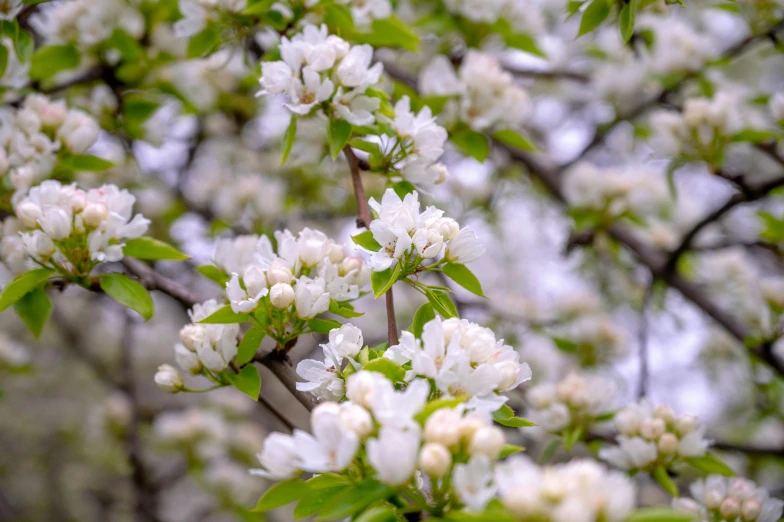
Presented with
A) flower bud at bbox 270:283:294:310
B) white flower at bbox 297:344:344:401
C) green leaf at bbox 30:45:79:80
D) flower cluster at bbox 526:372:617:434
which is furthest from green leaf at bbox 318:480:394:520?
green leaf at bbox 30:45:79:80

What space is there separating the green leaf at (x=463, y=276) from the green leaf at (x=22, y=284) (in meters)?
0.92

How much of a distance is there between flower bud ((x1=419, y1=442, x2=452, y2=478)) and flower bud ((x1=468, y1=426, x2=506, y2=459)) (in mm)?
45

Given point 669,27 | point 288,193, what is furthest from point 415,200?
point 288,193

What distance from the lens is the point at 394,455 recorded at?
84 cm

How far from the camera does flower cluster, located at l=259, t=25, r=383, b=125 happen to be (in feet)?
4.71

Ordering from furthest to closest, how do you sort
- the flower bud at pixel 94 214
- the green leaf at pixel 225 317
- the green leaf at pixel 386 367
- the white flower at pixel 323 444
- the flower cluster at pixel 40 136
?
the flower cluster at pixel 40 136, the flower bud at pixel 94 214, the green leaf at pixel 225 317, the green leaf at pixel 386 367, the white flower at pixel 323 444

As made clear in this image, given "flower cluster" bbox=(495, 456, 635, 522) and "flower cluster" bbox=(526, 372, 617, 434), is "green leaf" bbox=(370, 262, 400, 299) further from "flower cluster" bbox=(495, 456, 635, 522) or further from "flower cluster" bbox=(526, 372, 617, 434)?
"flower cluster" bbox=(526, 372, 617, 434)

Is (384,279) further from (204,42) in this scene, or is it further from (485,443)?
(204,42)

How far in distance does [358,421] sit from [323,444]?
7 cm

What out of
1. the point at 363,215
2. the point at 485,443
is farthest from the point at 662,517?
the point at 363,215

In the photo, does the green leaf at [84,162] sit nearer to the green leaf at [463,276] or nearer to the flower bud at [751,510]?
the green leaf at [463,276]

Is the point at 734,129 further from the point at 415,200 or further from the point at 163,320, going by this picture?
the point at 163,320

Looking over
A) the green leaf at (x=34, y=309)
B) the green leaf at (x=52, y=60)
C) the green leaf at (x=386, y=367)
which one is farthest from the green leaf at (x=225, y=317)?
the green leaf at (x=52, y=60)

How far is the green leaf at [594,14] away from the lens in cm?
165
